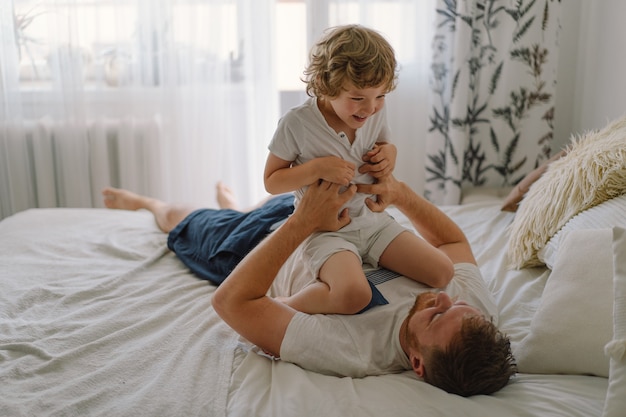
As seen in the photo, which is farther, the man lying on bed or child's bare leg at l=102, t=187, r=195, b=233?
child's bare leg at l=102, t=187, r=195, b=233

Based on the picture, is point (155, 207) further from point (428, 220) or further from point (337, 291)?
point (337, 291)

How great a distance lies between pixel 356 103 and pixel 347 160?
195mm

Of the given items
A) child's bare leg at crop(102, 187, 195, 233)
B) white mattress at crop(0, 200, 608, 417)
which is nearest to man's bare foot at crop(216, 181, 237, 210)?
child's bare leg at crop(102, 187, 195, 233)

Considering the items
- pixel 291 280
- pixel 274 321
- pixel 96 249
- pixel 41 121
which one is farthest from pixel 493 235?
pixel 41 121

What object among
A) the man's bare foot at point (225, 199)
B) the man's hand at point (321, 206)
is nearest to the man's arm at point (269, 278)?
the man's hand at point (321, 206)

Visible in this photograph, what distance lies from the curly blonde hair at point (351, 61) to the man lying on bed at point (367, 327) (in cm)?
26

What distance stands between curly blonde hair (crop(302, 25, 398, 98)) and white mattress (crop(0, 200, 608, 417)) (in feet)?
2.11

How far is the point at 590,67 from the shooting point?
3066mm

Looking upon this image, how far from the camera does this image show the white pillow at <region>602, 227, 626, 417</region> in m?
1.13

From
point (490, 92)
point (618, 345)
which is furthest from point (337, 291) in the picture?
point (490, 92)

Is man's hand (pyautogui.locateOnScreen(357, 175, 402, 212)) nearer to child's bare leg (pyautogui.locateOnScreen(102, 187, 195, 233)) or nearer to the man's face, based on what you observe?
the man's face

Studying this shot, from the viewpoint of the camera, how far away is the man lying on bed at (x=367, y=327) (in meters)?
1.31

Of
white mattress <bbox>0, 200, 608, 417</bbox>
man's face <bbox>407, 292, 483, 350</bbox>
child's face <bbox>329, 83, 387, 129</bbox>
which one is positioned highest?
child's face <bbox>329, 83, 387, 129</bbox>

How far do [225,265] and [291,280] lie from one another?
267mm
